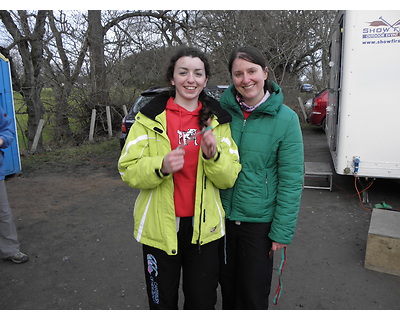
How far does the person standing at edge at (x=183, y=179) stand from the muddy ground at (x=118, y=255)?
119cm

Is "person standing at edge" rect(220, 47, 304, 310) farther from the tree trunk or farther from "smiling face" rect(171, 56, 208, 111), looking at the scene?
the tree trunk

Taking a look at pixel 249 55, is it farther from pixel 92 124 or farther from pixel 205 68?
pixel 92 124

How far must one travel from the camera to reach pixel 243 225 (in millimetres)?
2211

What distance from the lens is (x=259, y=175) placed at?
2.13 meters

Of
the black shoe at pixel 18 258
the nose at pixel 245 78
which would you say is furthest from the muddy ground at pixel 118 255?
the nose at pixel 245 78

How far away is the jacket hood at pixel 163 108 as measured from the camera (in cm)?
202

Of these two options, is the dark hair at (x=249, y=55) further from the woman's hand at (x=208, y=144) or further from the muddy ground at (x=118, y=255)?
the muddy ground at (x=118, y=255)

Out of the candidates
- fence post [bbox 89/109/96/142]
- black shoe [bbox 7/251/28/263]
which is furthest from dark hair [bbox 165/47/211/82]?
fence post [bbox 89/109/96/142]

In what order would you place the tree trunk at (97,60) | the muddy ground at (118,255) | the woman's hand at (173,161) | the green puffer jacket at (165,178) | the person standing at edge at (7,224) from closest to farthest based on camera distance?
the woman's hand at (173,161) < the green puffer jacket at (165,178) < the muddy ground at (118,255) < the person standing at edge at (7,224) < the tree trunk at (97,60)

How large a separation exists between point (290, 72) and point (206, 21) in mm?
5190

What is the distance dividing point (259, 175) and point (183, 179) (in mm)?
472

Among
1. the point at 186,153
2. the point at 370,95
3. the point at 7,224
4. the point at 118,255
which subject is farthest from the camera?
the point at 370,95

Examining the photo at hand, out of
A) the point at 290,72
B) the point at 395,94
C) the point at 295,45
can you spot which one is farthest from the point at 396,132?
the point at 290,72

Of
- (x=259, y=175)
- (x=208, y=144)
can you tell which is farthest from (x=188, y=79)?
(x=259, y=175)
